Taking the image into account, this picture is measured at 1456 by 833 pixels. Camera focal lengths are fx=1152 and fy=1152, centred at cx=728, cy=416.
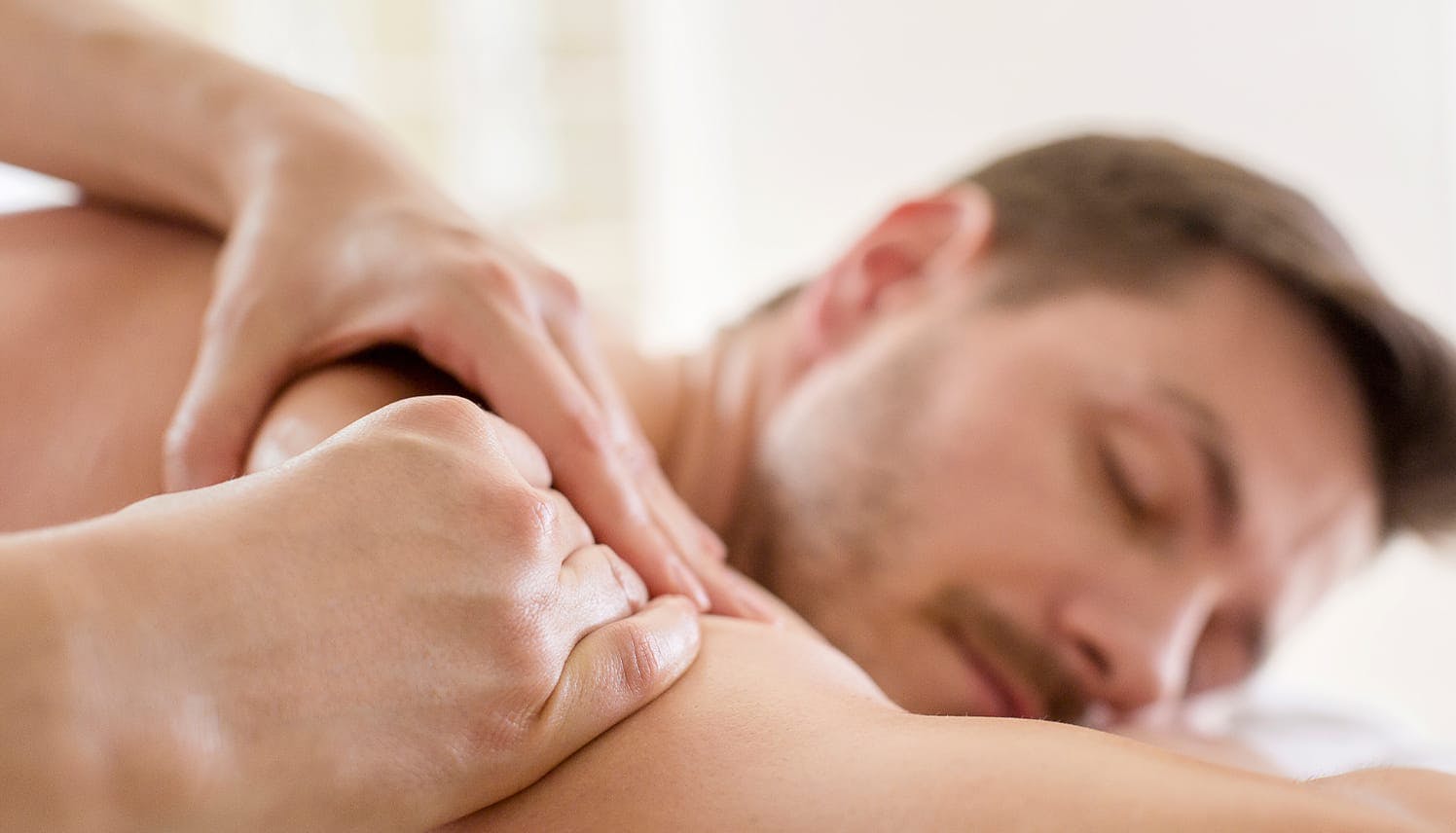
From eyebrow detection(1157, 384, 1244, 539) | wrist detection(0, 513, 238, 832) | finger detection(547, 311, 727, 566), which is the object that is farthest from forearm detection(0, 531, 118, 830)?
eyebrow detection(1157, 384, 1244, 539)

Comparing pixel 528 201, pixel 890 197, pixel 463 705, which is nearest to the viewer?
pixel 463 705

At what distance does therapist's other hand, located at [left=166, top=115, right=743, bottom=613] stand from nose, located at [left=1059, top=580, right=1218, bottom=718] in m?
0.43

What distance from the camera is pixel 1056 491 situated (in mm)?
985

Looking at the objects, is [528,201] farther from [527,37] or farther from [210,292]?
[210,292]

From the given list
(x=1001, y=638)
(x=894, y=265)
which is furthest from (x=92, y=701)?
(x=894, y=265)

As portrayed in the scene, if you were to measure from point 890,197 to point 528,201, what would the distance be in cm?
105

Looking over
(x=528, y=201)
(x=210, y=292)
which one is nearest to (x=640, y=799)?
(x=210, y=292)

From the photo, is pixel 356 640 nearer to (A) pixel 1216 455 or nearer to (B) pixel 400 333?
(B) pixel 400 333

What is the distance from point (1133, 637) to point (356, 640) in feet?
2.55

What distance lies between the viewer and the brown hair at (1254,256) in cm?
113

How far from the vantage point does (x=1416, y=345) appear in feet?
3.76

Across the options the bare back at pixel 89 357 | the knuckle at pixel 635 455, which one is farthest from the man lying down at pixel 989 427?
the knuckle at pixel 635 455

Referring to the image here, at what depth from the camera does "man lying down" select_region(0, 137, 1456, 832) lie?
0.67 metres

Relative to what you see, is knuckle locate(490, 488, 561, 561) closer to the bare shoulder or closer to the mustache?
the bare shoulder
